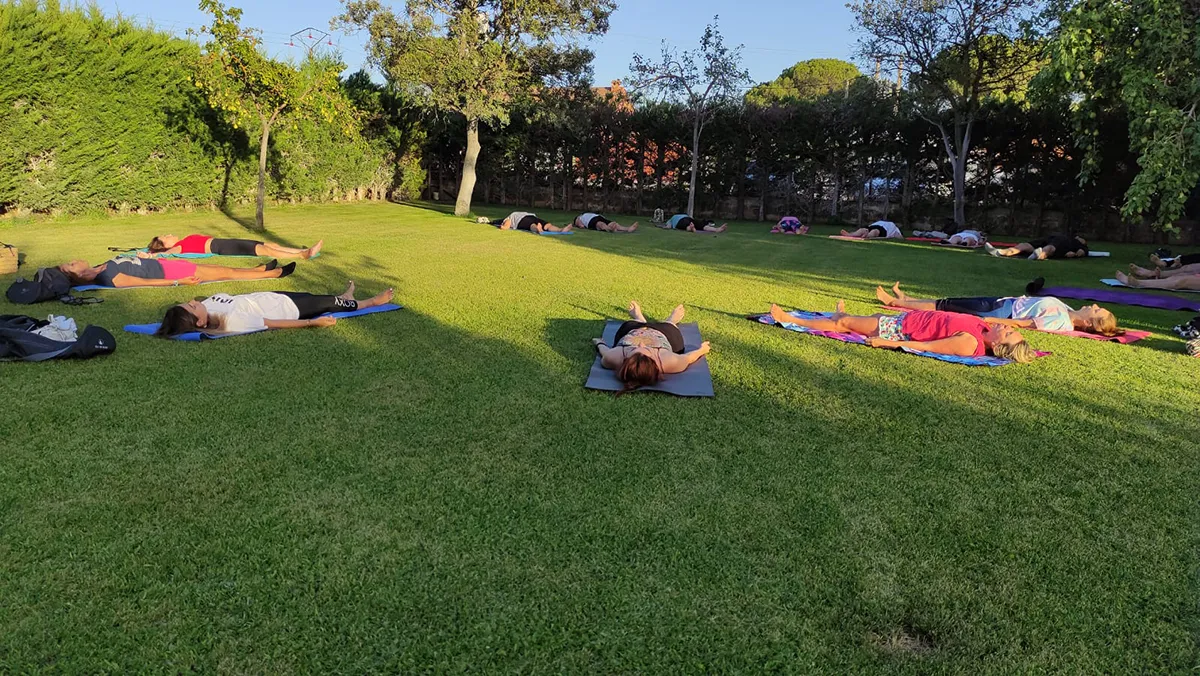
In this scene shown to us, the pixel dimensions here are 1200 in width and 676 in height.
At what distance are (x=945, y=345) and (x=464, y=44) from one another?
17109 millimetres

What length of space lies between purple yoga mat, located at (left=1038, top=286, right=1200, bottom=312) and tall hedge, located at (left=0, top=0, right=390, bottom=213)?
15.1 meters

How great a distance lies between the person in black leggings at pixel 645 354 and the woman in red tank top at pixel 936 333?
5.45 ft

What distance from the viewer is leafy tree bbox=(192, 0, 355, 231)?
12578 millimetres

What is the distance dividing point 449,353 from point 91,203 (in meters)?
14.5

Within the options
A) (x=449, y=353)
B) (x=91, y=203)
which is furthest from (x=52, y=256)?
(x=449, y=353)

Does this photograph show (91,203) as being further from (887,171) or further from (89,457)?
(887,171)

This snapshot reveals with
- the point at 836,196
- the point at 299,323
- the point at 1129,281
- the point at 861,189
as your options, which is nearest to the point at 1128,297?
the point at 1129,281

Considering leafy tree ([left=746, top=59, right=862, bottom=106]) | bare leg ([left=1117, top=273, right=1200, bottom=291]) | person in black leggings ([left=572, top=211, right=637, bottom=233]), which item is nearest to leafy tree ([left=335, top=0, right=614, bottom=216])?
person in black leggings ([left=572, top=211, right=637, bottom=233])

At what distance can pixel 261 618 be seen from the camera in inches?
91.4

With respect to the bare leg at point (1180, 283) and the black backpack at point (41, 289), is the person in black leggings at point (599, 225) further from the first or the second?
the black backpack at point (41, 289)

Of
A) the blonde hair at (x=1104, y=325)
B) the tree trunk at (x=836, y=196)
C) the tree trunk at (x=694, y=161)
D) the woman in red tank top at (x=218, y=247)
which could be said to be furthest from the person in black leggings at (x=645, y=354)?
the tree trunk at (x=836, y=196)

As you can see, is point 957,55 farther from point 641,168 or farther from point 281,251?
point 281,251

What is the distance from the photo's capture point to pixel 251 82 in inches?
523

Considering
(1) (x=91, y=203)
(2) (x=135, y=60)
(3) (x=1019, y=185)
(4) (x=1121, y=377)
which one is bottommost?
(4) (x=1121, y=377)
